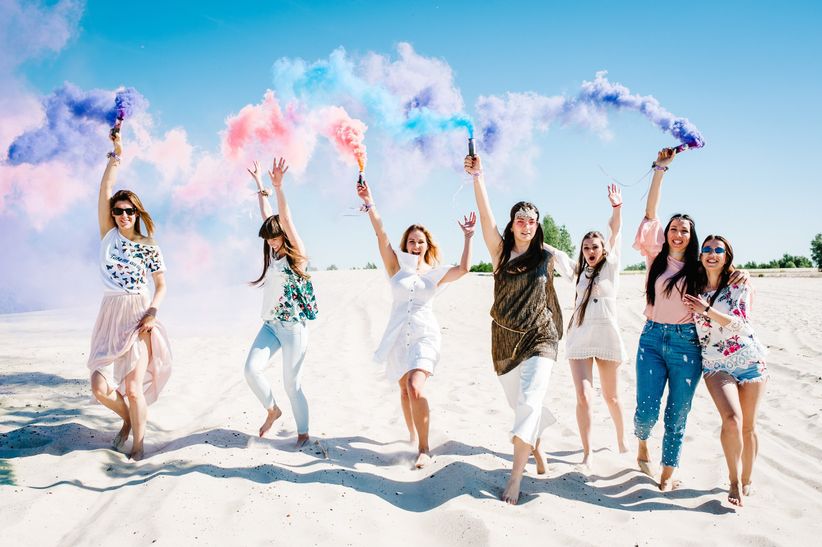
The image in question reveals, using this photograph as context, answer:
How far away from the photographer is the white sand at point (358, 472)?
11.6 feet

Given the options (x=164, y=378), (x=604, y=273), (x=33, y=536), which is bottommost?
(x=33, y=536)

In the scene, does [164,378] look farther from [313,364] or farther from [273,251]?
[313,364]

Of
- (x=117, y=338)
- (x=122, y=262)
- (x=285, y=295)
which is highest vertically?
(x=122, y=262)

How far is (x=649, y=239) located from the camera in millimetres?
4844

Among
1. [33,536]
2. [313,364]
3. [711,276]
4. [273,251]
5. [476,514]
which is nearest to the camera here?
[33,536]

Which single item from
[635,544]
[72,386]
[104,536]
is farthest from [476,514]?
[72,386]

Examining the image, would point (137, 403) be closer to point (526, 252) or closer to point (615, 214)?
point (526, 252)

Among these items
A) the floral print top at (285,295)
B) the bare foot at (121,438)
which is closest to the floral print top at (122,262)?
the floral print top at (285,295)

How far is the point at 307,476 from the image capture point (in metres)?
4.41

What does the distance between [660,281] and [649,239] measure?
49cm

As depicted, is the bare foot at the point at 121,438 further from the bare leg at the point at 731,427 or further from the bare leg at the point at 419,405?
the bare leg at the point at 731,427

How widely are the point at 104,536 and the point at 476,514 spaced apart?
2358 mm

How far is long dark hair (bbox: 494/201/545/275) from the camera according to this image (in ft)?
14.4

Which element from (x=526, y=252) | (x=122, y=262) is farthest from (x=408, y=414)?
(x=122, y=262)
